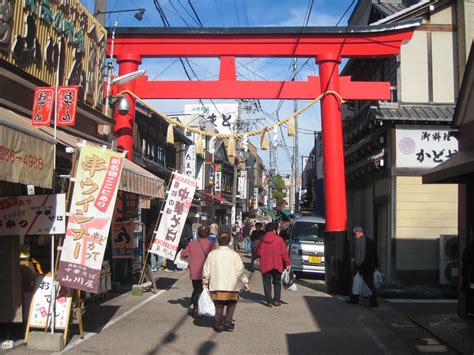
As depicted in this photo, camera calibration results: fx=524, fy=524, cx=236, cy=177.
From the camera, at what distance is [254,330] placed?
29.0 feet

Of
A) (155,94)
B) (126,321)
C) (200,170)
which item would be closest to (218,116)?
(200,170)

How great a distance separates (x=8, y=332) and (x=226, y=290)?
324cm

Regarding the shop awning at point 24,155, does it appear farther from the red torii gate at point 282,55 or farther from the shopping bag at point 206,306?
the red torii gate at point 282,55

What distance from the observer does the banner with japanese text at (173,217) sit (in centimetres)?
1256

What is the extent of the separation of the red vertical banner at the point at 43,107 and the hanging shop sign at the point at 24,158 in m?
0.67

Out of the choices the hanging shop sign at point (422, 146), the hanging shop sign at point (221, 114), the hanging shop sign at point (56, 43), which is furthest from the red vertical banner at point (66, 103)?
the hanging shop sign at point (221, 114)

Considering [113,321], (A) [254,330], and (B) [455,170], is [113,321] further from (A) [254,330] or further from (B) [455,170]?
(B) [455,170]

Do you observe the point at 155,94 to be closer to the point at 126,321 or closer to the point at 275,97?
the point at 275,97

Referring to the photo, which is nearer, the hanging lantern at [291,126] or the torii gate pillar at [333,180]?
the torii gate pillar at [333,180]

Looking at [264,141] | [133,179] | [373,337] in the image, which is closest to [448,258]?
[264,141]

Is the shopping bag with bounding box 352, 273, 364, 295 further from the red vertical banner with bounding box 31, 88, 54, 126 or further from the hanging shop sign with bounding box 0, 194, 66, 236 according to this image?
the red vertical banner with bounding box 31, 88, 54, 126

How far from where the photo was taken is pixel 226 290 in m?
8.37

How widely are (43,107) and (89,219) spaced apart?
1.90 m

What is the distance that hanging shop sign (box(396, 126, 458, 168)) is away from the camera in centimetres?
1460
